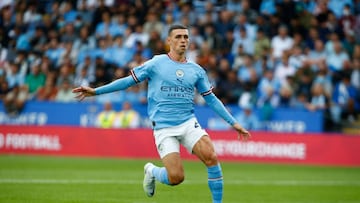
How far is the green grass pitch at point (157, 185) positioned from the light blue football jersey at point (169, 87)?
212 centimetres

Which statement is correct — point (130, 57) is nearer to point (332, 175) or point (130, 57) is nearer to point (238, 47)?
point (238, 47)

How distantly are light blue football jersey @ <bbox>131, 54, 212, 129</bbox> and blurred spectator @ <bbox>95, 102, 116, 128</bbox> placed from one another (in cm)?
1374

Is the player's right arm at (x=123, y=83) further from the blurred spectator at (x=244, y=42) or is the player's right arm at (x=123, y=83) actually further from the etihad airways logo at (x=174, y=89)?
the blurred spectator at (x=244, y=42)

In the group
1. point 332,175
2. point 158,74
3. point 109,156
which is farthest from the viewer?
Answer: point 109,156

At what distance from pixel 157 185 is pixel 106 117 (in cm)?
900

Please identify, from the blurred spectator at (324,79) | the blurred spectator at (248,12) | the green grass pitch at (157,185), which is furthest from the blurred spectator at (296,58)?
the green grass pitch at (157,185)

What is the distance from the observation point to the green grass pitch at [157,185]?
1314cm

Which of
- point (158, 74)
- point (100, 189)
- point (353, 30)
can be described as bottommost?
point (100, 189)

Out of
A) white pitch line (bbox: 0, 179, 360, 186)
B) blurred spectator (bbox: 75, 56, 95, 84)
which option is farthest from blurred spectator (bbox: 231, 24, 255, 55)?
white pitch line (bbox: 0, 179, 360, 186)

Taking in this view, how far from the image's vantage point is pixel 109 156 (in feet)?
79.6

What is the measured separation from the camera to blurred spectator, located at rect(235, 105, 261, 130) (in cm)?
2326

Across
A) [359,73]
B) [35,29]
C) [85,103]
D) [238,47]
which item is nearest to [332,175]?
[359,73]

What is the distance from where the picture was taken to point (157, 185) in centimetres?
1602

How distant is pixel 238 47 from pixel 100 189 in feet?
37.4
